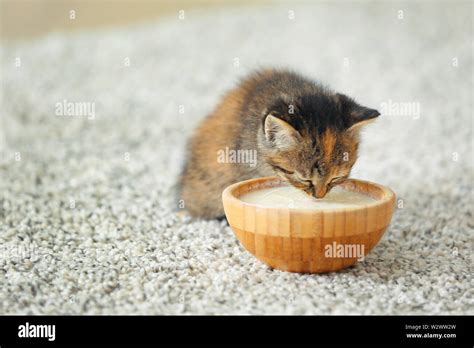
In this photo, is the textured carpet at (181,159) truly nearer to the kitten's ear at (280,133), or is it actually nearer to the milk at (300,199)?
the milk at (300,199)

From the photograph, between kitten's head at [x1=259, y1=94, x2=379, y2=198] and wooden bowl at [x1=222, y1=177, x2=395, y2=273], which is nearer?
wooden bowl at [x1=222, y1=177, x2=395, y2=273]

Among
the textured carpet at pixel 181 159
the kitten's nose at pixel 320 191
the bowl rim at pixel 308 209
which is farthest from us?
the kitten's nose at pixel 320 191

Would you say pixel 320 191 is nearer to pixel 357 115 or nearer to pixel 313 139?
pixel 313 139

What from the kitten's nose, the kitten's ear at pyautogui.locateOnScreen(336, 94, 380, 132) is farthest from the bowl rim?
the kitten's ear at pyautogui.locateOnScreen(336, 94, 380, 132)

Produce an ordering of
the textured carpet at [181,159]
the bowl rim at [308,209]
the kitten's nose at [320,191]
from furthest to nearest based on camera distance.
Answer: the kitten's nose at [320,191] < the textured carpet at [181,159] < the bowl rim at [308,209]

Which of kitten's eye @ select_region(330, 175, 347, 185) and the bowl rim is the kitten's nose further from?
the bowl rim

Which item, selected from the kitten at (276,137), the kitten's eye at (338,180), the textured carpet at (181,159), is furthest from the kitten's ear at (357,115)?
the textured carpet at (181,159)
